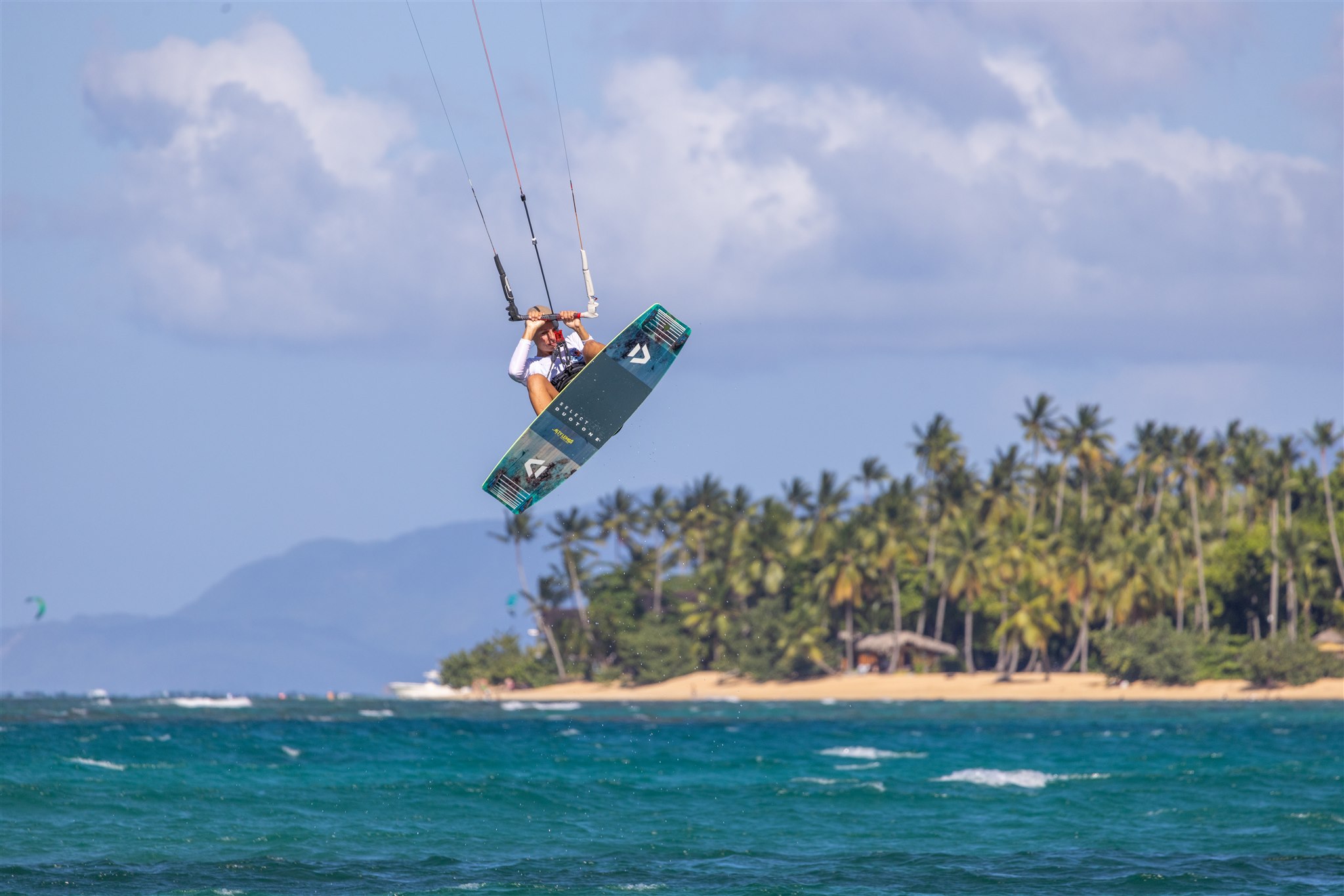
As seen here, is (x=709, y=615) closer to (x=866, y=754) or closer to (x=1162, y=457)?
(x=1162, y=457)

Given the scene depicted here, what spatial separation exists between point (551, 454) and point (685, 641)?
96607mm

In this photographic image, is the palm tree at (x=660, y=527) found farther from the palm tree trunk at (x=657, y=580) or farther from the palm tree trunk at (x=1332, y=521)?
the palm tree trunk at (x=1332, y=521)

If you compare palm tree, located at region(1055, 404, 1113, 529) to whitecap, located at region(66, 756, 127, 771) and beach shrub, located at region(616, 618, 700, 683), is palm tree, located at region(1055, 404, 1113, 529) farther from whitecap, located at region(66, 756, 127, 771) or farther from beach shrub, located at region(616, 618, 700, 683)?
whitecap, located at region(66, 756, 127, 771)

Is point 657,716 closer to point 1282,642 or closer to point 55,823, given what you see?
point 1282,642

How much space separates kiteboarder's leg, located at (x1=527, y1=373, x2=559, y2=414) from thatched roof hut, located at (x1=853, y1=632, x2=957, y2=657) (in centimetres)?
9157

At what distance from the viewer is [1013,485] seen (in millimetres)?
114062

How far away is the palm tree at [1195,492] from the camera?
10025 cm

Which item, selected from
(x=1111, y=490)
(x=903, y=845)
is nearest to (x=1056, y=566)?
(x=1111, y=490)

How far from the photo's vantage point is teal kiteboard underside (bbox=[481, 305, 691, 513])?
22.4 metres

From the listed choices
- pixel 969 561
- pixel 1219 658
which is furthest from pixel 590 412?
pixel 1219 658

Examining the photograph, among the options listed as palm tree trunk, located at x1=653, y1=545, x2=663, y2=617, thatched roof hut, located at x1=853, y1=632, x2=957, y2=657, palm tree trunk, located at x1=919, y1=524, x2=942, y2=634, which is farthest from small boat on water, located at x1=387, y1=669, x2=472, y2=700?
palm tree trunk, located at x1=919, y1=524, x2=942, y2=634

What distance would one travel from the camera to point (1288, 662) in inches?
3784

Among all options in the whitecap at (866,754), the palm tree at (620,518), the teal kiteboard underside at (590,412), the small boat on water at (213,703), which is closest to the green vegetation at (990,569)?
the palm tree at (620,518)

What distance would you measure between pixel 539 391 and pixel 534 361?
0.43 meters
